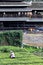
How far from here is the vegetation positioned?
111 feet

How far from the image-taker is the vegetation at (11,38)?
3388cm

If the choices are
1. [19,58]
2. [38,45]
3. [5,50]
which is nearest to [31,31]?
[38,45]

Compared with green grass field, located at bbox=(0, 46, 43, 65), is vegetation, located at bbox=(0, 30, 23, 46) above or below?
below

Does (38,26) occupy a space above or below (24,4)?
below

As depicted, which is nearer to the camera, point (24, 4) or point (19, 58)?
point (19, 58)

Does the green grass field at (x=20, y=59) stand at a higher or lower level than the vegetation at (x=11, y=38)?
higher

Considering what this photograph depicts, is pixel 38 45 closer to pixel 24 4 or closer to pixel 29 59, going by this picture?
pixel 29 59

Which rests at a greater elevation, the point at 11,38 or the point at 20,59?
the point at 20,59

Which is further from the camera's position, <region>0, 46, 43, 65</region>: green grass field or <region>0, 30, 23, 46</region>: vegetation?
<region>0, 30, 23, 46</region>: vegetation

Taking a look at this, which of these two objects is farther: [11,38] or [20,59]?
[11,38]

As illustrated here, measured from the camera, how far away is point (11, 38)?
3416 centimetres

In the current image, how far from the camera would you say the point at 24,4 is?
48062 mm

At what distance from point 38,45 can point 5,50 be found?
6.92 metres

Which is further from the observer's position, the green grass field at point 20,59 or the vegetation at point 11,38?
the vegetation at point 11,38
